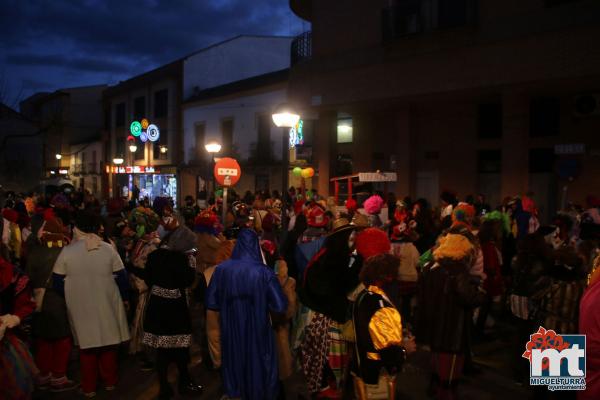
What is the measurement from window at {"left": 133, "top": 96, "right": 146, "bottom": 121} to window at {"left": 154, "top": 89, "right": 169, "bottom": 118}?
1.96m

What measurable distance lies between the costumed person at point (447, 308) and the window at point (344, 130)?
15214mm

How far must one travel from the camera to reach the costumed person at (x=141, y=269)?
19.6 feet

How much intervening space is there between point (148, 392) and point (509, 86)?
40.3ft

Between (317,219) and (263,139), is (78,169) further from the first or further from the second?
(317,219)

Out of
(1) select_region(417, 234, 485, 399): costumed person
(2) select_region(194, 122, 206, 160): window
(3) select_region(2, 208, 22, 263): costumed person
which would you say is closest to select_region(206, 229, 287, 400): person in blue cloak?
(1) select_region(417, 234, 485, 399): costumed person

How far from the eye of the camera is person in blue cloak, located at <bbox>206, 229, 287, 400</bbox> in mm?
4273

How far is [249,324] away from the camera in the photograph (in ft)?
14.1

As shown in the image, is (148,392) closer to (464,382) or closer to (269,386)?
(269,386)

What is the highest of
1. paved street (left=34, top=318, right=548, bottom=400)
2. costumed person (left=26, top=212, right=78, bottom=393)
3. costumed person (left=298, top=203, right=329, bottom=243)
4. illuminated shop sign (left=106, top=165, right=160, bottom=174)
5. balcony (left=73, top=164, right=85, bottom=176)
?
balcony (left=73, top=164, right=85, bottom=176)

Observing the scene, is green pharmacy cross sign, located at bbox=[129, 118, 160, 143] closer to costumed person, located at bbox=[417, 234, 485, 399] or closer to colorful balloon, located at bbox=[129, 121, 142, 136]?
colorful balloon, located at bbox=[129, 121, 142, 136]

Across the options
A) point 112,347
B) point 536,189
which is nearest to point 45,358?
point 112,347

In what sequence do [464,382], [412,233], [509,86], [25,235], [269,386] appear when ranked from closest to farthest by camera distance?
[269,386], [464,382], [412,233], [25,235], [509,86]

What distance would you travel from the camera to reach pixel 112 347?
5445mm

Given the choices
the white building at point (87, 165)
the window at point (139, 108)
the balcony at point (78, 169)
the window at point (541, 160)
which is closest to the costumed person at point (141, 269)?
the window at point (541, 160)
